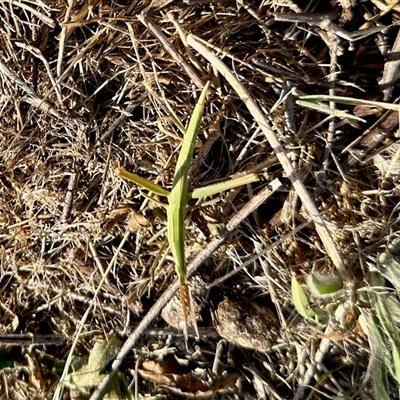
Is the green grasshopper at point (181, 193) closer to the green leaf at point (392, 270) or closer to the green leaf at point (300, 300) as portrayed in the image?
the green leaf at point (300, 300)

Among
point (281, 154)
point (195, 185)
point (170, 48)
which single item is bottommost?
point (195, 185)

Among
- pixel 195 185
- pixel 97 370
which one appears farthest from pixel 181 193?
pixel 97 370

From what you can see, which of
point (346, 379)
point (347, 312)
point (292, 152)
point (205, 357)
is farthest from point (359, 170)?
point (205, 357)

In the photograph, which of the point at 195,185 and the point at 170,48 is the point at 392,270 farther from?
the point at 170,48

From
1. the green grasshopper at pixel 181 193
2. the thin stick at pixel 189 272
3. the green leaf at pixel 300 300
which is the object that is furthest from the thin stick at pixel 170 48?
the green leaf at pixel 300 300

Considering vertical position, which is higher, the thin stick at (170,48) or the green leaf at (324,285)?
the thin stick at (170,48)

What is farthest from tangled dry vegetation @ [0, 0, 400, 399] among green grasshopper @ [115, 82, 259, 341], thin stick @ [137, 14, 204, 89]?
green grasshopper @ [115, 82, 259, 341]
